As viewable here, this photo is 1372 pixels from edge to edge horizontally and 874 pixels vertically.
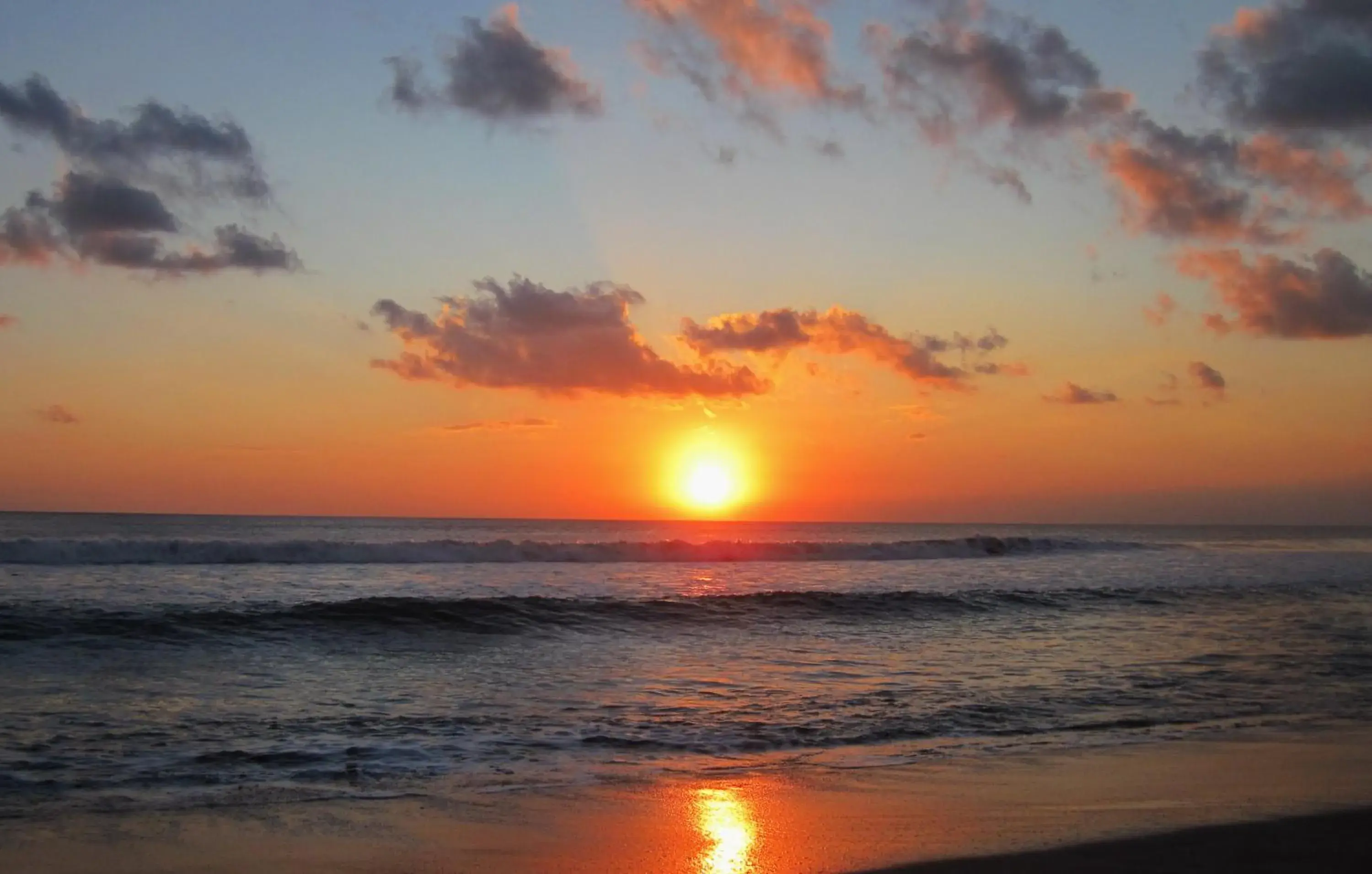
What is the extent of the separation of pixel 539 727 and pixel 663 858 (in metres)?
4.57

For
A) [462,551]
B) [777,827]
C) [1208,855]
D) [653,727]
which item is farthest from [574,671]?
[462,551]

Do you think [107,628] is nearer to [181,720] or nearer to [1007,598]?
[181,720]

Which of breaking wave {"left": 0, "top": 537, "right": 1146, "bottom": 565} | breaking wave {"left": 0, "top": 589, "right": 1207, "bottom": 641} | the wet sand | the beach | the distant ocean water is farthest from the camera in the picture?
breaking wave {"left": 0, "top": 537, "right": 1146, "bottom": 565}

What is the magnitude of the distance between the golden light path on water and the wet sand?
0.06 feet

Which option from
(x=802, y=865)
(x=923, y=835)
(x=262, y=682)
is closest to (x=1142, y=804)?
(x=923, y=835)

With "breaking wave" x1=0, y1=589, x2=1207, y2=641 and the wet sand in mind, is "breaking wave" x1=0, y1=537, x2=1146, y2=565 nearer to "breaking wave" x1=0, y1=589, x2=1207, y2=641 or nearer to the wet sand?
"breaking wave" x1=0, y1=589, x2=1207, y2=641

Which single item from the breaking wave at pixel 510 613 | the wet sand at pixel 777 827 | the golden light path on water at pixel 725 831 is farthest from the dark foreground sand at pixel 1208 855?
the breaking wave at pixel 510 613

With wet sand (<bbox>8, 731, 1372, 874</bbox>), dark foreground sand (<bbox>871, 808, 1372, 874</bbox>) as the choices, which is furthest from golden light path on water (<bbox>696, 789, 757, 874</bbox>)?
dark foreground sand (<bbox>871, 808, 1372, 874</bbox>)

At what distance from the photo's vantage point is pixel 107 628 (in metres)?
17.2

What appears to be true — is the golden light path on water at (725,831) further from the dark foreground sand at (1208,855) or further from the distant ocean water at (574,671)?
the distant ocean water at (574,671)

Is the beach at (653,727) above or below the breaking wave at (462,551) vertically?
below

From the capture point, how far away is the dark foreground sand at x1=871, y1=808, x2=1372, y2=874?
20.3 feet

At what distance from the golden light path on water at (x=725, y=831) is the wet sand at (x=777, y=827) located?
0.7 inches

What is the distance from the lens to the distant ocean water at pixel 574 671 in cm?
936
